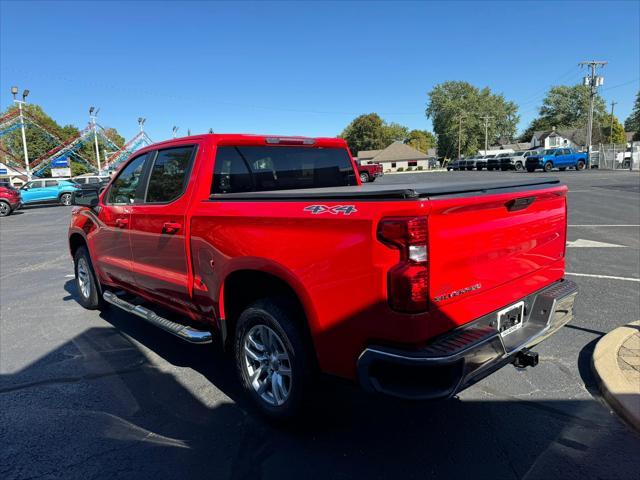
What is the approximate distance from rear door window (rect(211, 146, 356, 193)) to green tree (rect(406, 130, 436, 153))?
463ft

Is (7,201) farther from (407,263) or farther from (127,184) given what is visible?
(407,263)

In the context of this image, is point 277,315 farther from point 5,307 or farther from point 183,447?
point 5,307

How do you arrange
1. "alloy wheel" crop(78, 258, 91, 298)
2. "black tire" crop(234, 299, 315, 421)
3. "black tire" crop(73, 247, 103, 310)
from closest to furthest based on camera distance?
"black tire" crop(234, 299, 315, 421)
"black tire" crop(73, 247, 103, 310)
"alloy wheel" crop(78, 258, 91, 298)

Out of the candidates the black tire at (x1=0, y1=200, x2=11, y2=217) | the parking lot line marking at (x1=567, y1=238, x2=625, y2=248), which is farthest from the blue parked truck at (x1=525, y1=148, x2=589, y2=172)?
the black tire at (x1=0, y1=200, x2=11, y2=217)

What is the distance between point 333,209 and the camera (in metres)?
2.53

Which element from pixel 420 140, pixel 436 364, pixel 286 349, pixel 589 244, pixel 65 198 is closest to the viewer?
pixel 436 364

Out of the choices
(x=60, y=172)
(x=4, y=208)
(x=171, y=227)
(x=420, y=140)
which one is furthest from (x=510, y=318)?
(x=420, y=140)

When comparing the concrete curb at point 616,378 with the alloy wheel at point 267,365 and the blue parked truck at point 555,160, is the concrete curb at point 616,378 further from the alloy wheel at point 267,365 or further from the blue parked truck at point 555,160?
the blue parked truck at point 555,160

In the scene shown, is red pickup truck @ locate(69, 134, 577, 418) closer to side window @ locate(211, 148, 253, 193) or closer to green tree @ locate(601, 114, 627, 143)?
side window @ locate(211, 148, 253, 193)

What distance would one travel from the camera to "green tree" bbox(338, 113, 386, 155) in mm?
121750

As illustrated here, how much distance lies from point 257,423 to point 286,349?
714 mm

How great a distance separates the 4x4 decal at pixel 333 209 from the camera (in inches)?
96.7

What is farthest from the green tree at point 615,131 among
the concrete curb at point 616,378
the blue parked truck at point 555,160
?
the concrete curb at point 616,378

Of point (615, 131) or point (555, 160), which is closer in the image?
point (555, 160)
